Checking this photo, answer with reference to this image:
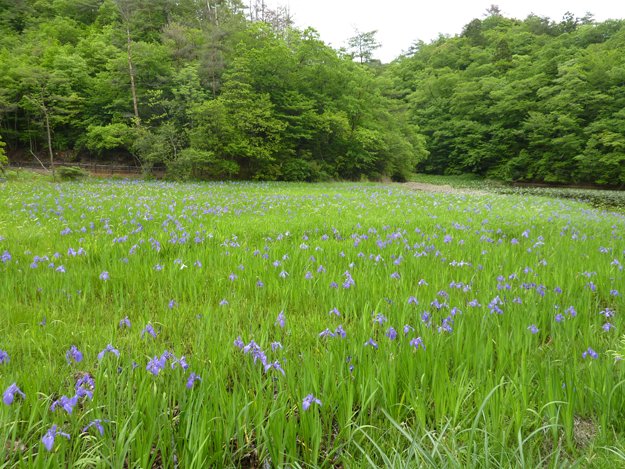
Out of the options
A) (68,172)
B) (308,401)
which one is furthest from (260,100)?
(308,401)

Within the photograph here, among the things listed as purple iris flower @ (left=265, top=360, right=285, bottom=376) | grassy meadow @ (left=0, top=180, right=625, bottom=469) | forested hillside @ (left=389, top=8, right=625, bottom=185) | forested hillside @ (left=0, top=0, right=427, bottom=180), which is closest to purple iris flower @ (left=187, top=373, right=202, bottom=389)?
grassy meadow @ (left=0, top=180, right=625, bottom=469)

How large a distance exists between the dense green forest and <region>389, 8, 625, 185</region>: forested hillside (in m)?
0.22

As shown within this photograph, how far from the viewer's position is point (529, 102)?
3959 cm

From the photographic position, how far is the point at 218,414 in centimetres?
150

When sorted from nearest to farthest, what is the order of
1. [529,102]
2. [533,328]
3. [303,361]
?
[303,361], [533,328], [529,102]

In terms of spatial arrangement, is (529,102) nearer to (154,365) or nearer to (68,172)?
(68,172)

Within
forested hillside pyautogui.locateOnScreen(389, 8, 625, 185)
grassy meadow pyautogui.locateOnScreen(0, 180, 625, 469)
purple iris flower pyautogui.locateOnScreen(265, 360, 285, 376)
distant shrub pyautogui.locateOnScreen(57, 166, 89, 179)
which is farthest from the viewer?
forested hillside pyautogui.locateOnScreen(389, 8, 625, 185)

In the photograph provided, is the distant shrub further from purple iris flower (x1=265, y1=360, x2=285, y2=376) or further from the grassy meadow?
purple iris flower (x1=265, y1=360, x2=285, y2=376)

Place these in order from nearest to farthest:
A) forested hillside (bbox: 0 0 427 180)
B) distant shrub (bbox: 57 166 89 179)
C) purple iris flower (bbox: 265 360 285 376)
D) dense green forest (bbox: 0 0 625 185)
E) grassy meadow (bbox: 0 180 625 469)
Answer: grassy meadow (bbox: 0 180 625 469) → purple iris flower (bbox: 265 360 285 376) → distant shrub (bbox: 57 166 89 179) → forested hillside (bbox: 0 0 427 180) → dense green forest (bbox: 0 0 625 185)

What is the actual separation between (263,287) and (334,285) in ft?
2.39

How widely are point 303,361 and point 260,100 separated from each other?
2883cm

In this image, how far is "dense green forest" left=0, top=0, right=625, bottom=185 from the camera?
2758cm

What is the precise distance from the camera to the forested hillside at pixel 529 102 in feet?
107

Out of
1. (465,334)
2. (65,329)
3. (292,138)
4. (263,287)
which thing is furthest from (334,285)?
(292,138)
